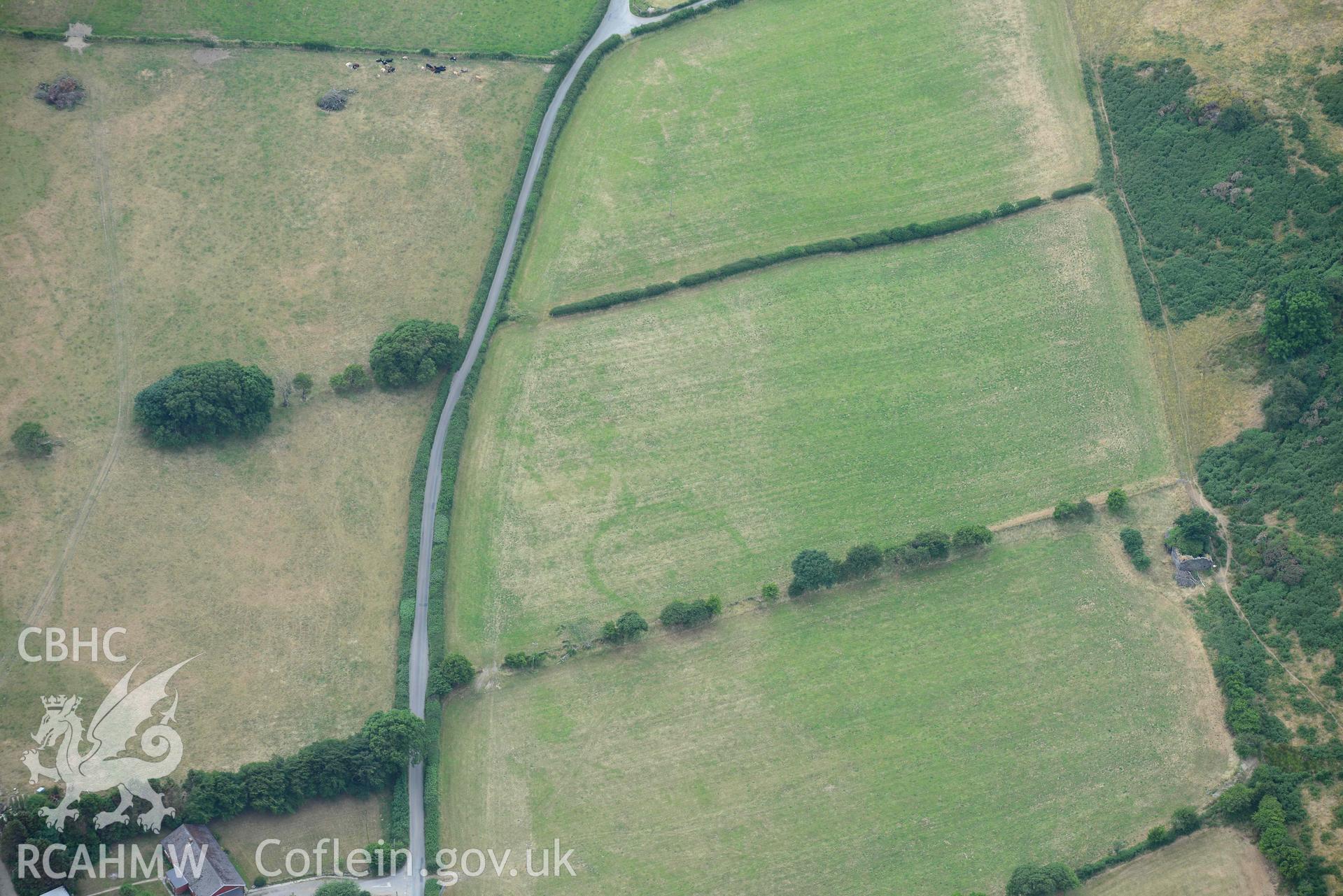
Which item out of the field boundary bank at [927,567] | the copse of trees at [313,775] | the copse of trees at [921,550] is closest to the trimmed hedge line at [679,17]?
the copse of trees at [921,550]

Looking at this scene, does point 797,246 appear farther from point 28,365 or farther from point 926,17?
point 28,365

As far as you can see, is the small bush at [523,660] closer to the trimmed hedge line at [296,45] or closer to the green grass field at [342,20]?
the trimmed hedge line at [296,45]

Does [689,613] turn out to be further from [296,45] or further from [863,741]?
[296,45]

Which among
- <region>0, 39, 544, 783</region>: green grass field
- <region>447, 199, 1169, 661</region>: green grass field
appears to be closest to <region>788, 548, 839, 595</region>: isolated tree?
<region>447, 199, 1169, 661</region>: green grass field

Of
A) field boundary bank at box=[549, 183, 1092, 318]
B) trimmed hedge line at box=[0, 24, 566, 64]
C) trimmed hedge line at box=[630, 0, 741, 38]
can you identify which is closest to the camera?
field boundary bank at box=[549, 183, 1092, 318]

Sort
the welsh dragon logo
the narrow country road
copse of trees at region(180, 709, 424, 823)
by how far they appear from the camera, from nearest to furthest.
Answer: the welsh dragon logo, copse of trees at region(180, 709, 424, 823), the narrow country road

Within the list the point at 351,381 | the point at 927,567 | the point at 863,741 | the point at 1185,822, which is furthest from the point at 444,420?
the point at 1185,822

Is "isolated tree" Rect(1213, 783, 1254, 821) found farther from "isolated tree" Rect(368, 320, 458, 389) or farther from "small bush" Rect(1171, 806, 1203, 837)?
"isolated tree" Rect(368, 320, 458, 389)
